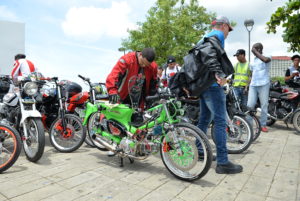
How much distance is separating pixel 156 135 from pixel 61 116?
1.96 m

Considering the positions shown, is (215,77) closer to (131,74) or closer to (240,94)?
(131,74)

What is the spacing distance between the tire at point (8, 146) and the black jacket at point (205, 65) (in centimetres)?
232

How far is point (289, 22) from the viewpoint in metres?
7.72

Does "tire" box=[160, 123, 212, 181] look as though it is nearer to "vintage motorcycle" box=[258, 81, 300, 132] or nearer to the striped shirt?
the striped shirt

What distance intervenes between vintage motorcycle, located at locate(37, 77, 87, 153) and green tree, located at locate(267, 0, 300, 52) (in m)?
6.30

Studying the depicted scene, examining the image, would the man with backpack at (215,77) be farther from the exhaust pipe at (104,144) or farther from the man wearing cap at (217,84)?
the exhaust pipe at (104,144)

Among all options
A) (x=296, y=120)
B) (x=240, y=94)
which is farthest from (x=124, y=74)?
(x=296, y=120)

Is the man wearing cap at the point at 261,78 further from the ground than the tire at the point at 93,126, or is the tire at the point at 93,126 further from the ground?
the man wearing cap at the point at 261,78

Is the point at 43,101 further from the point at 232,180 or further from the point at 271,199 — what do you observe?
the point at 271,199

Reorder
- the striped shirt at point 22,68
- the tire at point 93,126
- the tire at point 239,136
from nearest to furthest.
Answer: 1. the tire at point 93,126
2. the tire at point 239,136
3. the striped shirt at point 22,68

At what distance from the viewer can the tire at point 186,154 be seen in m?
2.90

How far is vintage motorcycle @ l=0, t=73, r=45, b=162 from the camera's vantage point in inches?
143

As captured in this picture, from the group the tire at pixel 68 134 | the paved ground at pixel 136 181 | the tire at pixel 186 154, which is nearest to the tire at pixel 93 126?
the paved ground at pixel 136 181

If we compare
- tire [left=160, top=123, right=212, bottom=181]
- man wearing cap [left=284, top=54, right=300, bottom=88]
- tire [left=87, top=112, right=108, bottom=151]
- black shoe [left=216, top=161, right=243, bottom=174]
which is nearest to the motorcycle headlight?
tire [left=87, top=112, right=108, bottom=151]
